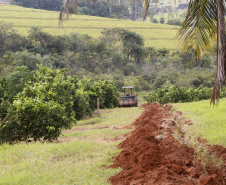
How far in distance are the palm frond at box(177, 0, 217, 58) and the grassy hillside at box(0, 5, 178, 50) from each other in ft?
201

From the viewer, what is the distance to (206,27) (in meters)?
5.81

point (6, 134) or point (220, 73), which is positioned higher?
point (220, 73)

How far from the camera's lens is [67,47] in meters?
51.6

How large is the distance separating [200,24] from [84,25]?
243 feet

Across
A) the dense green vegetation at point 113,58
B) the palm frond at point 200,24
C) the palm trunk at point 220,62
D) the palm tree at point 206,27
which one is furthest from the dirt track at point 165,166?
the dense green vegetation at point 113,58

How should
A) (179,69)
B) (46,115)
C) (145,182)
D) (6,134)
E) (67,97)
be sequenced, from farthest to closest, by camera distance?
(179,69), (67,97), (46,115), (6,134), (145,182)

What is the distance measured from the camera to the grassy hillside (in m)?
67.7

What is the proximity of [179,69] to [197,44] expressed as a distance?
43.2 meters

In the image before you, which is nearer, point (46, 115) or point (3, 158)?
point (3, 158)

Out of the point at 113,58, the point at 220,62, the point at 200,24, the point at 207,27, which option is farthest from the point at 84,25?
the point at 220,62

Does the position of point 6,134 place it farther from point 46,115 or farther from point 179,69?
point 179,69

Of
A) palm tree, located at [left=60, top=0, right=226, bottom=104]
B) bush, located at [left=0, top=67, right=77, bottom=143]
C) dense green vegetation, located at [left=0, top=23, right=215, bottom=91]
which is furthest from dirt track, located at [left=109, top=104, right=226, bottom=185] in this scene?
dense green vegetation, located at [left=0, top=23, right=215, bottom=91]

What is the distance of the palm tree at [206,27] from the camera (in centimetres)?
406

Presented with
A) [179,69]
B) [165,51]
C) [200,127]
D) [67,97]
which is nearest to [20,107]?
[67,97]
